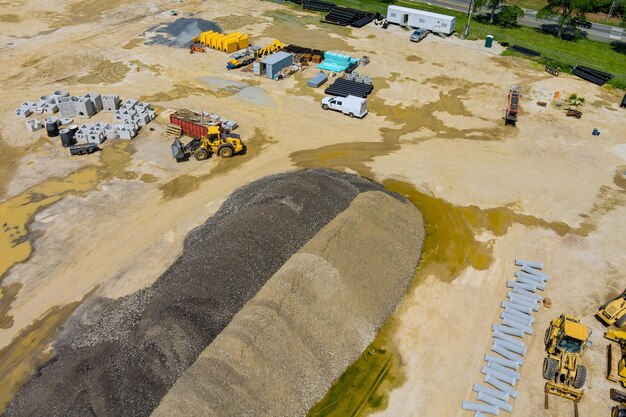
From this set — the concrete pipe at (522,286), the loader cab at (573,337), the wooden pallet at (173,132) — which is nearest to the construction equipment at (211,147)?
the wooden pallet at (173,132)

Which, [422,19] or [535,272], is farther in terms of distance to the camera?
[422,19]

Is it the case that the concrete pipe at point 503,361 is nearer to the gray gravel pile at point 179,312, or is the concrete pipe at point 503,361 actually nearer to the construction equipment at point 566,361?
the construction equipment at point 566,361

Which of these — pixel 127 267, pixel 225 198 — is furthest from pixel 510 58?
pixel 127 267

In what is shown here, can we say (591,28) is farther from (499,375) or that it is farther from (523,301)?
(499,375)

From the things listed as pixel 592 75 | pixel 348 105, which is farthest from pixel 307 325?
pixel 592 75

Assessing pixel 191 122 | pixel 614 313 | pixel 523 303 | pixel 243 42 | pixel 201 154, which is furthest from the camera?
pixel 243 42

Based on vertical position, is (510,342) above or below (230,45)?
below
